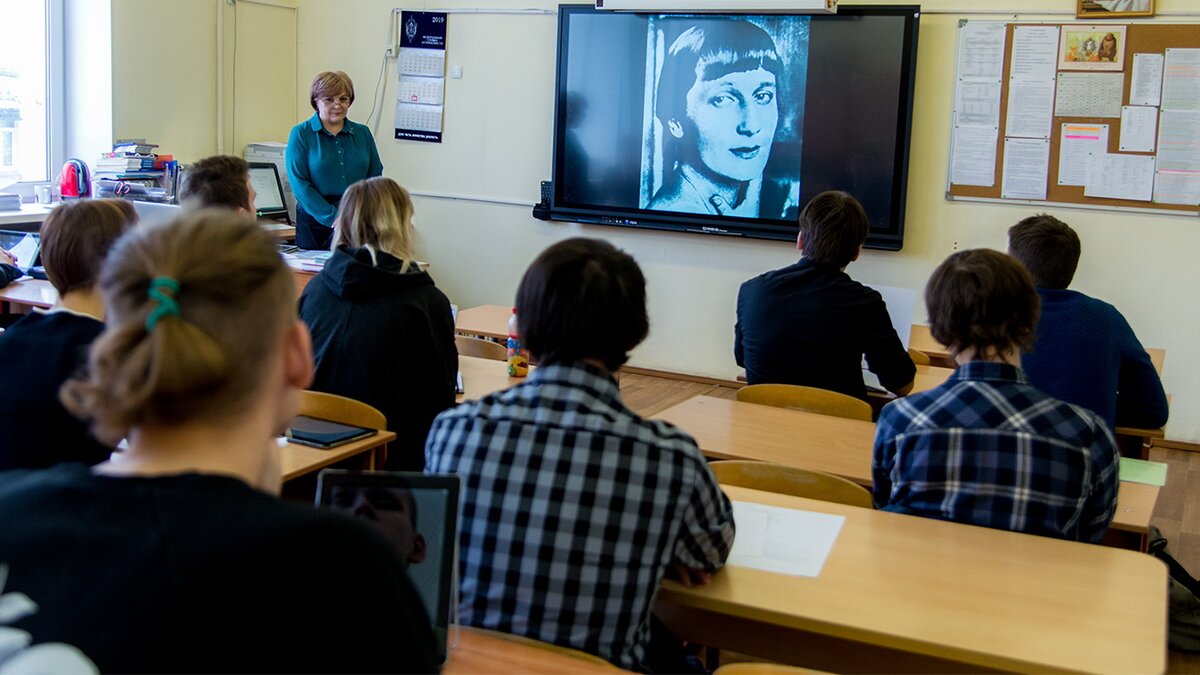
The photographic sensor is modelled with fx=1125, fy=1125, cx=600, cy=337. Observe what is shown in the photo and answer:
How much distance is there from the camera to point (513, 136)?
23.4 feet

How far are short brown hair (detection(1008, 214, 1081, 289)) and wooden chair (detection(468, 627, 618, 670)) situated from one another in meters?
2.25

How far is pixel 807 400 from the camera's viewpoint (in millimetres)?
3391

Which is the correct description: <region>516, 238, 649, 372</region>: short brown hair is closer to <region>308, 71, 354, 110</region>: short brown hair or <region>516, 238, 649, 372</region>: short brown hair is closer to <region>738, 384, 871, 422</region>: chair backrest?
<region>738, 384, 871, 422</region>: chair backrest

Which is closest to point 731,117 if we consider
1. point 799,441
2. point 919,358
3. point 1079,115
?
point 1079,115

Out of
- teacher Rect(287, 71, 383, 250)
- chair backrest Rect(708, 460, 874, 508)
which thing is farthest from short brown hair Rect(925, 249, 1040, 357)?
teacher Rect(287, 71, 383, 250)

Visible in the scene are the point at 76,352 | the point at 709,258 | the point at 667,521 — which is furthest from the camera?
the point at 709,258

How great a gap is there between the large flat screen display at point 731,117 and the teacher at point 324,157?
4.15 feet

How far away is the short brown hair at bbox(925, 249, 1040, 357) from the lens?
2346 millimetres

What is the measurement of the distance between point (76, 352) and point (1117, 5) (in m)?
5.11

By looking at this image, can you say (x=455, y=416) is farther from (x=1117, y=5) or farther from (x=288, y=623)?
(x=1117, y=5)

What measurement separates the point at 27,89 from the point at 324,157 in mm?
1741

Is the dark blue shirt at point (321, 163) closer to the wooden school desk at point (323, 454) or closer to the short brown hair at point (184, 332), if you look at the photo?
the wooden school desk at point (323, 454)

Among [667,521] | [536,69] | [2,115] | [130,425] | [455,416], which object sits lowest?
[667,521]

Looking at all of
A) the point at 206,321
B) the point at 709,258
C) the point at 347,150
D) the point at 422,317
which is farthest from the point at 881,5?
the point at 206,321
